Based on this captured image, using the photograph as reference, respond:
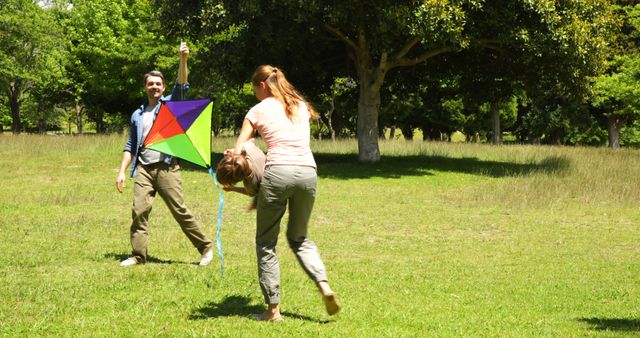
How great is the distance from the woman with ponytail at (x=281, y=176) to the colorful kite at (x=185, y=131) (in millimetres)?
1378

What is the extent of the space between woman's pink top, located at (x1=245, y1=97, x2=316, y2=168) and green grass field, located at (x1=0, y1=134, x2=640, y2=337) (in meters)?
1.33

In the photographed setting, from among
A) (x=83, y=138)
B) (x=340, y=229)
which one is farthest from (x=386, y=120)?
(x=340, y=229)

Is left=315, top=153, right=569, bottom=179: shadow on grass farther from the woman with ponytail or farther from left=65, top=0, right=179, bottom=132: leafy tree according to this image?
the woman with ponytail

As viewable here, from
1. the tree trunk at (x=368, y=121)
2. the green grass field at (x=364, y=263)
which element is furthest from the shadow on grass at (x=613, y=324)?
the tree trunk at (x=368, y=121)

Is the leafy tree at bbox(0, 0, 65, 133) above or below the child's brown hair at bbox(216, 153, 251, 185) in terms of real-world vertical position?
above

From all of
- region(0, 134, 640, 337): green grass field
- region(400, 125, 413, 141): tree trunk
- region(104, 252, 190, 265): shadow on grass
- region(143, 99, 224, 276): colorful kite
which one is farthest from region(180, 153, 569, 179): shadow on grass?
region(400, 125, 413, 141): tree trunk

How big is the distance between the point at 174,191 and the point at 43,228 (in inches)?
158

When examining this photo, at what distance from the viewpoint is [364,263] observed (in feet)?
29.9

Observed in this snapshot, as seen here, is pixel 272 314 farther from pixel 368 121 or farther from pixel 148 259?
pixel 368 121

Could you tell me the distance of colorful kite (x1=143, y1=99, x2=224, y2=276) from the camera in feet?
23.8

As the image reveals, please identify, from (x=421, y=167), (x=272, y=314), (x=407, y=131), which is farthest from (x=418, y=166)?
(x=407, y=131)

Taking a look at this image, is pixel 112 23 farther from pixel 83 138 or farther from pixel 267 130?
pixel 267 130

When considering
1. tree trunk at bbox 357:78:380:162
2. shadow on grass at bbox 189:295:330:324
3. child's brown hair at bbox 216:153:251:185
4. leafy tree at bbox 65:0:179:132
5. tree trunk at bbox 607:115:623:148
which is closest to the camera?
child's brown hair at bbox 216:153:251:185

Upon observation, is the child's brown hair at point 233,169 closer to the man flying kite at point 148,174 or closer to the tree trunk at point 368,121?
the man flying kite at point 148,174
